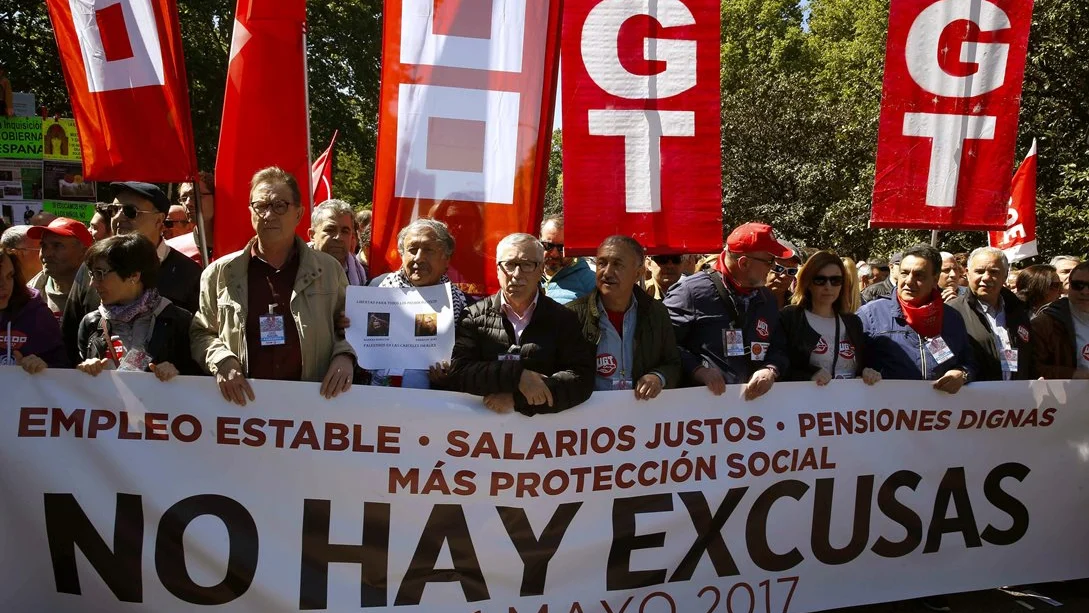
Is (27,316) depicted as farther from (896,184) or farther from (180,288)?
(896,184)

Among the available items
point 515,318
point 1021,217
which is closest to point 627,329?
point 515,318

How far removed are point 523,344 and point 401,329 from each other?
511 mm

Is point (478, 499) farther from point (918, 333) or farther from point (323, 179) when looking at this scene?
point (323, 179)

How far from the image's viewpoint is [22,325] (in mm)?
4332

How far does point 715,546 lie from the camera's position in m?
4.77

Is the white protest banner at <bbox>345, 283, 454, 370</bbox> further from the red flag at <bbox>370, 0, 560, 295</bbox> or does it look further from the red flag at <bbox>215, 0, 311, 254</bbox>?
the red flag at <bbox>215, 0, 311, 254</bbox>

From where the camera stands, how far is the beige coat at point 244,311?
13.7ft

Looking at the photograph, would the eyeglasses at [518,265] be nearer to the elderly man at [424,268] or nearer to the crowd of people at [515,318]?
the crowd of people at [515,318]

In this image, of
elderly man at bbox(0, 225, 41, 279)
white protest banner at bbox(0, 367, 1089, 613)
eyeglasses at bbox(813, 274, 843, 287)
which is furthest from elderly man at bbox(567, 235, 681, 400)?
elderly man at bbox(0, 225, 41, 279)

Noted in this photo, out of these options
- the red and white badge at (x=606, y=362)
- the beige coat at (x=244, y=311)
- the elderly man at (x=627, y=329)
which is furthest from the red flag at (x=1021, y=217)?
the beige coat at (x=244, y=311)

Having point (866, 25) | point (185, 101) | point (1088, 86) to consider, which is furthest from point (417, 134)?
point (866, 25)

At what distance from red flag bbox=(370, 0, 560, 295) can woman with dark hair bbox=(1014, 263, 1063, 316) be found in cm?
376

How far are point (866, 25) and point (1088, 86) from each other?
21.6m

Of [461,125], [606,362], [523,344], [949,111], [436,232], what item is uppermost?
[949,111]
